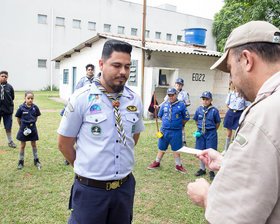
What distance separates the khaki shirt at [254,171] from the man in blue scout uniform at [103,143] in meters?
1.26

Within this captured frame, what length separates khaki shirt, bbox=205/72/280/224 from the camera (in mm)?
913

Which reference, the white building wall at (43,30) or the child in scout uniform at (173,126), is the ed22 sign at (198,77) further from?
the white building wall at (43,30)

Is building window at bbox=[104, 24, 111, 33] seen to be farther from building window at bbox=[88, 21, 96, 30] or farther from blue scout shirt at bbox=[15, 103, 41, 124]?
blue scout shirt at bbox=[15, 103, 41, 124]

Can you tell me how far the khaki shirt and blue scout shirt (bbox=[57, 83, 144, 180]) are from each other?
1.25 m

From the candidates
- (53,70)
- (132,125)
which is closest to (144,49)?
(132,125)

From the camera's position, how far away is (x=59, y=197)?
4.05 meters

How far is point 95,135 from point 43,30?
83.9 feet

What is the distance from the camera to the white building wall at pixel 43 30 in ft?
75.5

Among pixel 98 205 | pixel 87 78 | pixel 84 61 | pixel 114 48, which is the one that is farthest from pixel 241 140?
pixel 84 61

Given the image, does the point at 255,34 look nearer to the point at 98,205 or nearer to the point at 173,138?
the point at 98,205

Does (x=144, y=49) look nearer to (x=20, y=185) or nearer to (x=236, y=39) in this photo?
(x=20, y=185)

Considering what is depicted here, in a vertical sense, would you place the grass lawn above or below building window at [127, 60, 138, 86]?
below

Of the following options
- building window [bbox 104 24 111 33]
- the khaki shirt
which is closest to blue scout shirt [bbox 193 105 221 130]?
the khaki shirt

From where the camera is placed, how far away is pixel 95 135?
2.16 metres
